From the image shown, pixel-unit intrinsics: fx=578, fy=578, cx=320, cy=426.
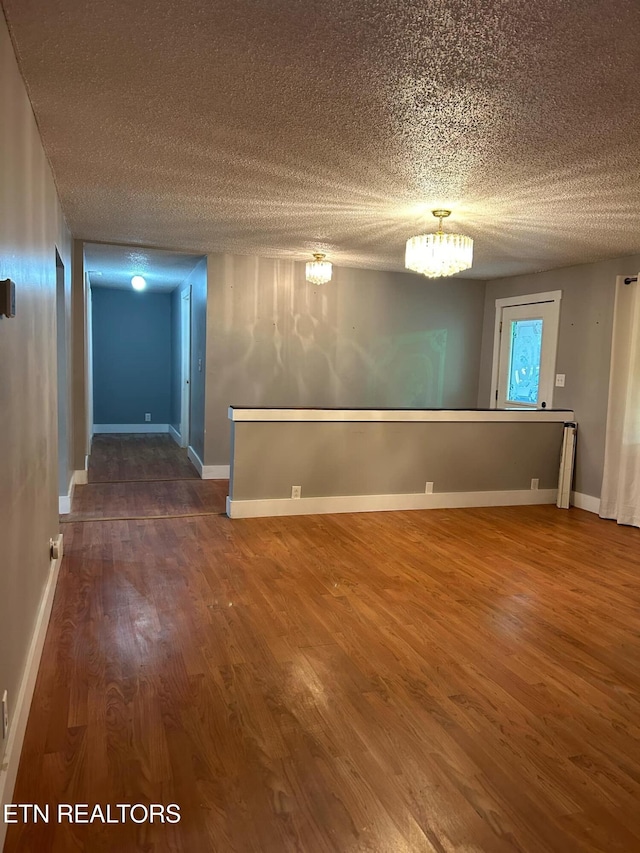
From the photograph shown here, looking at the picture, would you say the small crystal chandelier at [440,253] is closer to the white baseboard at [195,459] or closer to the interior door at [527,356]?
the interior door at [527,356]

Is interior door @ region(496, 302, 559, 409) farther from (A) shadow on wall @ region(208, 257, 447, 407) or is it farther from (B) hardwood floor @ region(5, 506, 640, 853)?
(B) hardwood floor @ region(5, 506, 640, 853)

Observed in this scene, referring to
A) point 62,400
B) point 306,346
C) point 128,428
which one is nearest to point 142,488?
point 62,400

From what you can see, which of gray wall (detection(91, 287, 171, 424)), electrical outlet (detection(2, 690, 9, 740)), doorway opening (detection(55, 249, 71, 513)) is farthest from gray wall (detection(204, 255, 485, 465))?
electrical outlet (detection(2, 690, 9, 740))

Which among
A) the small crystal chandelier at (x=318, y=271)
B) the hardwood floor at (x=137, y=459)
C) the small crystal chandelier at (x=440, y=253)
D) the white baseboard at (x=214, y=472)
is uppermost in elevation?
the small crystal chandelier at (x=318, y=271)

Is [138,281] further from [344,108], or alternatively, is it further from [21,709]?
[21,709]

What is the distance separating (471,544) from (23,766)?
129 inches

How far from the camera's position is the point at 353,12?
1.69 m

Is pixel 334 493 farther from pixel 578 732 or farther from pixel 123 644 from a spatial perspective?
pixel 578 732

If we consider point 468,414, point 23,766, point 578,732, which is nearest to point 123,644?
point 23,766

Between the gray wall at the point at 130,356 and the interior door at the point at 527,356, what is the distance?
5369 mm

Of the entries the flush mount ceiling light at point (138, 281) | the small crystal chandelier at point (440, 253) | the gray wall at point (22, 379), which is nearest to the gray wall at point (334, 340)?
the flush mount ceiling light at point (138, 281)

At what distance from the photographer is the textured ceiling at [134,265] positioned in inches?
233

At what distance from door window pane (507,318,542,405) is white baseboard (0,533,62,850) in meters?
5.13

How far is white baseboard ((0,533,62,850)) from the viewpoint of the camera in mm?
1637
